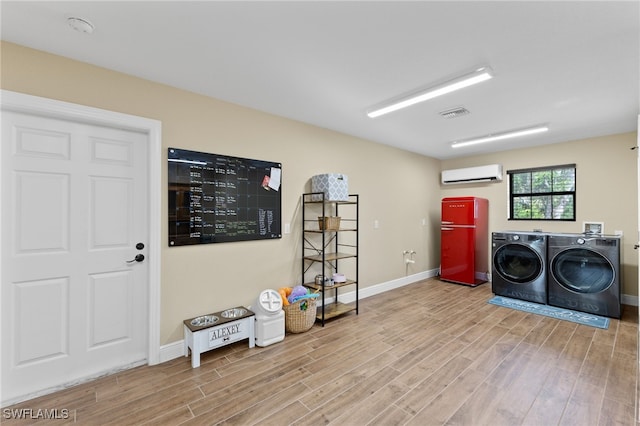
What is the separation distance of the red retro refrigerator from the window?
49 cm

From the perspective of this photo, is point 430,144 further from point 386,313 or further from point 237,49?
point 237,49

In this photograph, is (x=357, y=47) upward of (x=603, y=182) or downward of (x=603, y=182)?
upward

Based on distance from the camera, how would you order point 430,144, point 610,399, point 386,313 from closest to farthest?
1. point 610,399
2. point 386,313
3. point 430,144

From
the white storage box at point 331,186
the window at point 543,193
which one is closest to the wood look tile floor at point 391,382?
the white storage box at point 331,186

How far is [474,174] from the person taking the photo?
203 inches

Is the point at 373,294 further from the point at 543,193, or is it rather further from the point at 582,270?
the point at 543,193

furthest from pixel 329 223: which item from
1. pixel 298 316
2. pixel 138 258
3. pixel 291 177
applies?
pixel 138 258

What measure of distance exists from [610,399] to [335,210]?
2959 millimetres

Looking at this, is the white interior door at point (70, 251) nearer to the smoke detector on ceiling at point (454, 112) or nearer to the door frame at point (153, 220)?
the door frame at point (153, 220)

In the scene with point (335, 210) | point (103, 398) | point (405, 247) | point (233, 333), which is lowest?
point (103, 398)

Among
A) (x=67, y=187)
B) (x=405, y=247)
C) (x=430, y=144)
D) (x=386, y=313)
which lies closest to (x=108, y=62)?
(x=67, y=187)

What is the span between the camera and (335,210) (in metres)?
3.89

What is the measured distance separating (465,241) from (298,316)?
3397mm

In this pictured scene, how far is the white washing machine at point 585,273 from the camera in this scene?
3404mm
